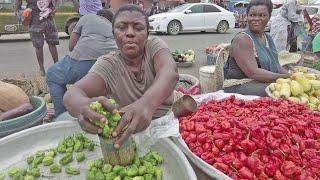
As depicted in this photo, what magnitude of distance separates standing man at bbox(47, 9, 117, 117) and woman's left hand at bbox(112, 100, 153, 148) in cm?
230

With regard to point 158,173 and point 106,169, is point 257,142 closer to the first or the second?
point 158,173

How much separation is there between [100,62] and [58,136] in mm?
554

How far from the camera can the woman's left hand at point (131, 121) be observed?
5.21ft

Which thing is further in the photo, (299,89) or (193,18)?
(193,18)

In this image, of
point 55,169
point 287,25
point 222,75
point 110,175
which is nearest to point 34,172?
point 55,169

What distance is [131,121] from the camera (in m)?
1.62

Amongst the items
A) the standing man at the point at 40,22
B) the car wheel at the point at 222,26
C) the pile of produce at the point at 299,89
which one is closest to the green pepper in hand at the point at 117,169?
the pile of produce at the point at 299,89

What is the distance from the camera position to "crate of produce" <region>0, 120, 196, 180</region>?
1.86 metres

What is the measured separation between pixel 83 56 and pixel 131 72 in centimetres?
177

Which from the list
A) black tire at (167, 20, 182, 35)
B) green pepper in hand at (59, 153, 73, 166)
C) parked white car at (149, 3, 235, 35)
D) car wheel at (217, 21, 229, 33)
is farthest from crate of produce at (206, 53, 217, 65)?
car wheel at (217, 21, 229, 33)

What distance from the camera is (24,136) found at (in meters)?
2.20

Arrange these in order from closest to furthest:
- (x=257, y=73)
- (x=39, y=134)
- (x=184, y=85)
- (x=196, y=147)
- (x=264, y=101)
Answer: (x=39, y=134) → (x=196, y=147) → (x=264, y=101) → (x=257, y=73) → (x=184, y=85)

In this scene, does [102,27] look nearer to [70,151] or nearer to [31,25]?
[70,151]

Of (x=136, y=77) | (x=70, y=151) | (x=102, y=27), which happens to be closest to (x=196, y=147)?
(x=136, y=77)
